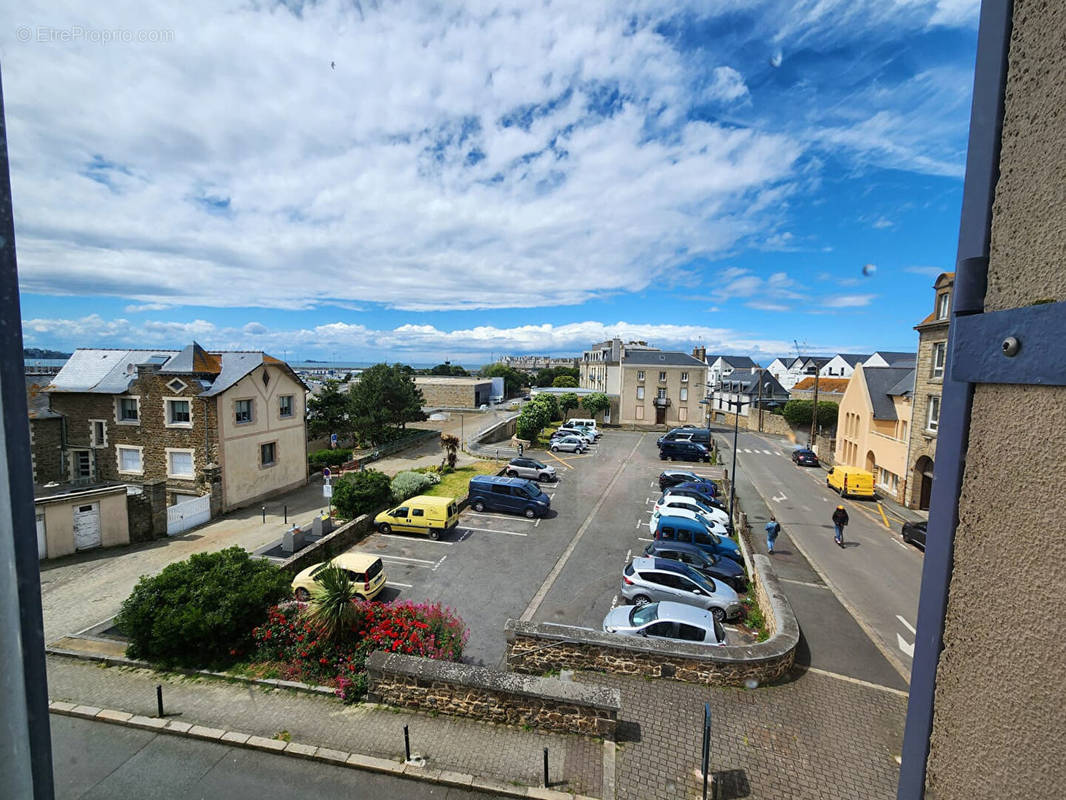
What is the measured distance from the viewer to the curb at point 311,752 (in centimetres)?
666

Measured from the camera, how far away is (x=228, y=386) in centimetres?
2212

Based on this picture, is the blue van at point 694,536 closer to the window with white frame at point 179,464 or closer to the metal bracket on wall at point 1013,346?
the metal bracket on wall at point 1013,346

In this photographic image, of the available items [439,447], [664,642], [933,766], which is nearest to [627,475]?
[439,447]

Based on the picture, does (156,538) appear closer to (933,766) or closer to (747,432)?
(933,766)

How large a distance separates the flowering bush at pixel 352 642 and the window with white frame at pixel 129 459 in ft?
59.8


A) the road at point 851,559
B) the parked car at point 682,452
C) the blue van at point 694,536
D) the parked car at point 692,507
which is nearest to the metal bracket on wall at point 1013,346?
the road at point 851,559

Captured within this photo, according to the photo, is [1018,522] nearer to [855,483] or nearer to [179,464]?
[179,464]

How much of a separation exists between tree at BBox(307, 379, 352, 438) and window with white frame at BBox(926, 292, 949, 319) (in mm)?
36767

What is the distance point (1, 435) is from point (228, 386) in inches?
943

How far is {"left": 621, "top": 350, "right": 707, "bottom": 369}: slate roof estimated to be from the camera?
50.7 metres

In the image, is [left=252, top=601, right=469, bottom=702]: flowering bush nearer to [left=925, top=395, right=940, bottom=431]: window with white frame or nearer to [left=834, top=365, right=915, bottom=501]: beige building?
[left=925, top=395, right=940, bottom=431]: window with white frame

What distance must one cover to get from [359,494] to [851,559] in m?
18.7

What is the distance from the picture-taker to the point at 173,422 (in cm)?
2242

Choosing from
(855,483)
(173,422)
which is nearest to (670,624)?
(855,483)
